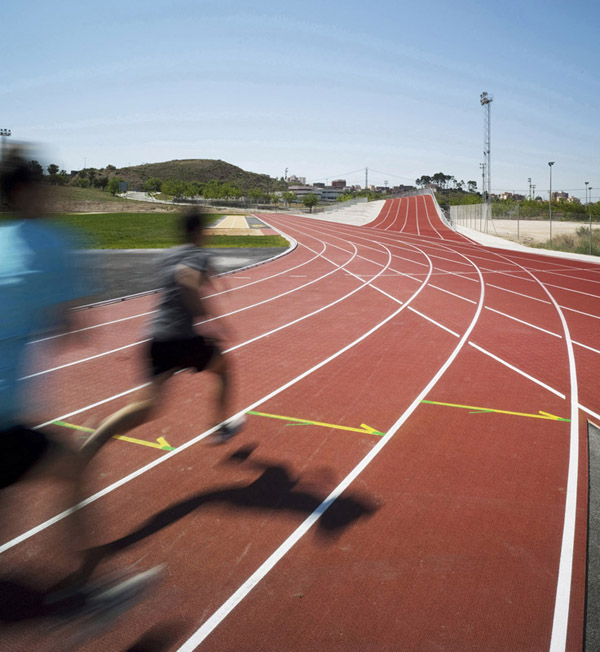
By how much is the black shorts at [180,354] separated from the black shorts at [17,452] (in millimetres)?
1248

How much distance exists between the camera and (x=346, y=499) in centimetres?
387

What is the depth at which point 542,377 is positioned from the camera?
6711 mm

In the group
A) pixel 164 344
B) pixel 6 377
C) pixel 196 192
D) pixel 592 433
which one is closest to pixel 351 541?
pixel 164 344

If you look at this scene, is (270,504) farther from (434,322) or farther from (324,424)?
(434,322)

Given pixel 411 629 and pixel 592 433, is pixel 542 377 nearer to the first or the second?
pixel 592 433

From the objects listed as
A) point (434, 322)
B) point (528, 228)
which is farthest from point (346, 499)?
point (528, 228)

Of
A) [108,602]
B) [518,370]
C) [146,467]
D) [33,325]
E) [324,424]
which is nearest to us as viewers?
[33,325]

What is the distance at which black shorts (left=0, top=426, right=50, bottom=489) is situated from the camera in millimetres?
2279

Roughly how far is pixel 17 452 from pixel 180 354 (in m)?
1.55

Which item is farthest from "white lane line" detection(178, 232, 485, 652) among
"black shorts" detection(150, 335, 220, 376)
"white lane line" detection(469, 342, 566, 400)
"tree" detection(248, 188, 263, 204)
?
"tree" detection(248, 188, 263, 204)

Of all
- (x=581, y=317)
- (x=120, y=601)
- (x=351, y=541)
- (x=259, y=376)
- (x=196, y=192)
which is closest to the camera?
(x=120, y=601)

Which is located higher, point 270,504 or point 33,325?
point 33,325

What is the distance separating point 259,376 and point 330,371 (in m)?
0.95

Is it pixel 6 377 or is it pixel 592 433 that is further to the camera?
pixel 592 433
